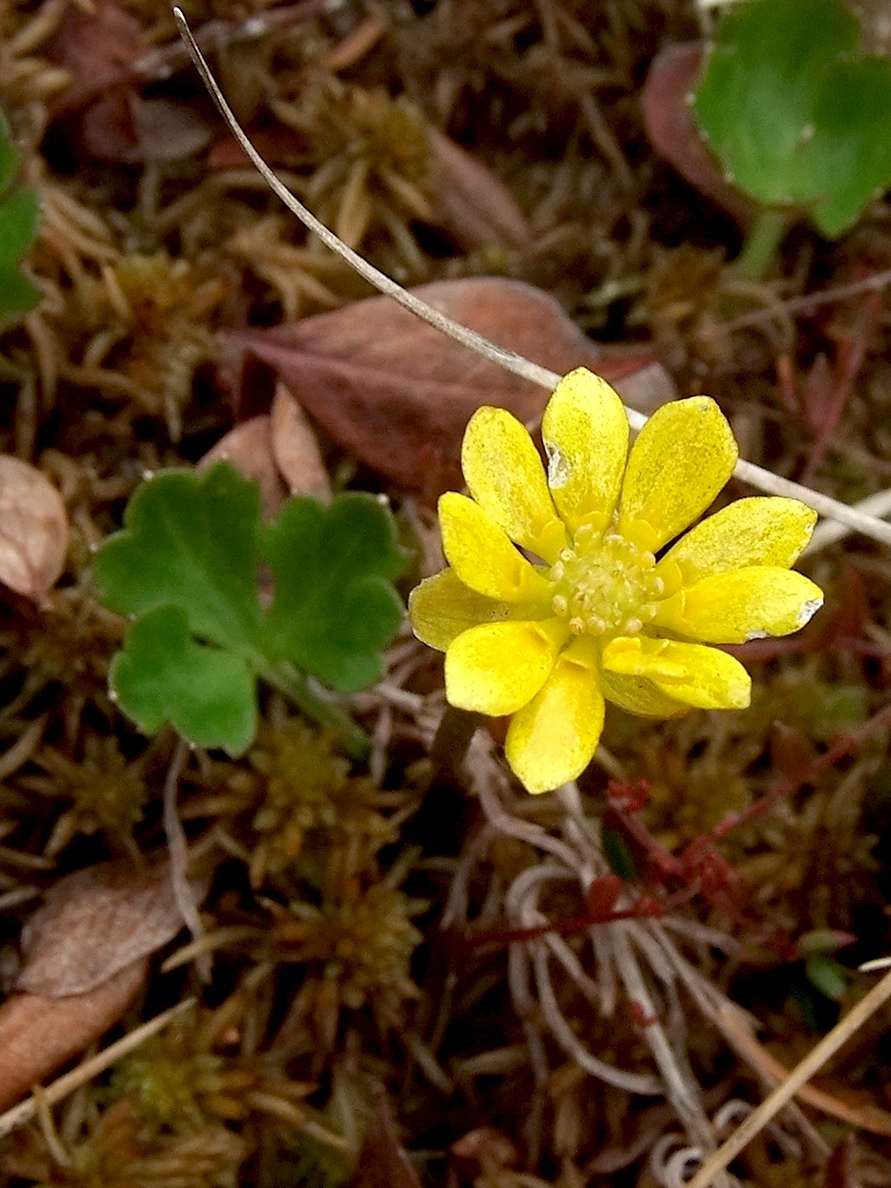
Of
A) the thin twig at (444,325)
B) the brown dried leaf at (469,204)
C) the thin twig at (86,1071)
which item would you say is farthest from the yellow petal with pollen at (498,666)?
the brown dried leaf at (469,204)

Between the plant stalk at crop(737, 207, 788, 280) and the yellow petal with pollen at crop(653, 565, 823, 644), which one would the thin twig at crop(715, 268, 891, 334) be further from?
the yellow petal with pollen at crop(653, 565, 823, 644)

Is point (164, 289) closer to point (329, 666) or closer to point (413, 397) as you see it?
point (413, 397)

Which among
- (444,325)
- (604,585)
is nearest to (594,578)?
(604,585)

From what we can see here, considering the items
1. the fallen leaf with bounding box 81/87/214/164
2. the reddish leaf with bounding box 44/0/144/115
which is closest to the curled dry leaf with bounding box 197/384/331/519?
the fallen leaf with bounding box 81/87/214/164

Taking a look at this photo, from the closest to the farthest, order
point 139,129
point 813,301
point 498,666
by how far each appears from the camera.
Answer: point 498,666 → point 139,129 → point 813,301

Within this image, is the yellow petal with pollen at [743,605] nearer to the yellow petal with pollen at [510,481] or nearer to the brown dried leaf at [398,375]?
the yellow petal with pollen at [510,481]

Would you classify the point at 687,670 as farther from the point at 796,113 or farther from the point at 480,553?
the point at 796,113
